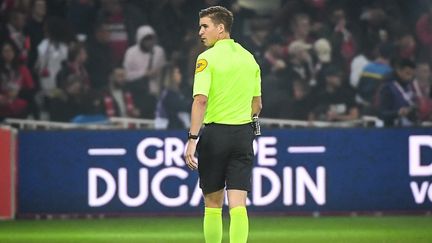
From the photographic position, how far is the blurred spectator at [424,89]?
17.2 metres

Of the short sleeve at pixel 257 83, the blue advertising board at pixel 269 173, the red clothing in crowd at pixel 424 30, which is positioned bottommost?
the blue advertising board at pixel 269 173

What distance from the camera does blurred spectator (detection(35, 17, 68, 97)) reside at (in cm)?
1783

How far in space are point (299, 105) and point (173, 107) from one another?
1.90m

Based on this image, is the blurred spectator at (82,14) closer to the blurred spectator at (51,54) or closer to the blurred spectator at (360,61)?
the blurred spectator at (51,54)

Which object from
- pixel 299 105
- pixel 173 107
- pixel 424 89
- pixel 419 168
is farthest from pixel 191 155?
pixel 424 89

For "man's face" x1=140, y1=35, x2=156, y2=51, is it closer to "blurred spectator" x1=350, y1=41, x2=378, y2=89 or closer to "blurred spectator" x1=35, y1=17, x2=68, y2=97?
"blurred spectator" x1=35, y1=17, x2=68, y2=97

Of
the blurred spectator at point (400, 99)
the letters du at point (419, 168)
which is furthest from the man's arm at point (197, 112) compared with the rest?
the blurred spectator at point (400, 99)

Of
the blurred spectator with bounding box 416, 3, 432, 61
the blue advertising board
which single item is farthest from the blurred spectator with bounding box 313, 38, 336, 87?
the blue advertising board

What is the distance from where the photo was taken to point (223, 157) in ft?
26.9

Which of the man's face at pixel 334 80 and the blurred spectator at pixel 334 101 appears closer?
the blurred spectator at pixel 334 101

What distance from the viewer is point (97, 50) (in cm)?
1802

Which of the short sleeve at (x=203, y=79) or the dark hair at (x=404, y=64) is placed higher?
the dark hair at (x=404, y=64)

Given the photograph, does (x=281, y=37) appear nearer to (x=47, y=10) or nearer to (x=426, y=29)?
(x=426, y=29)

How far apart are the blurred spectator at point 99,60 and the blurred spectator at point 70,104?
42cm
